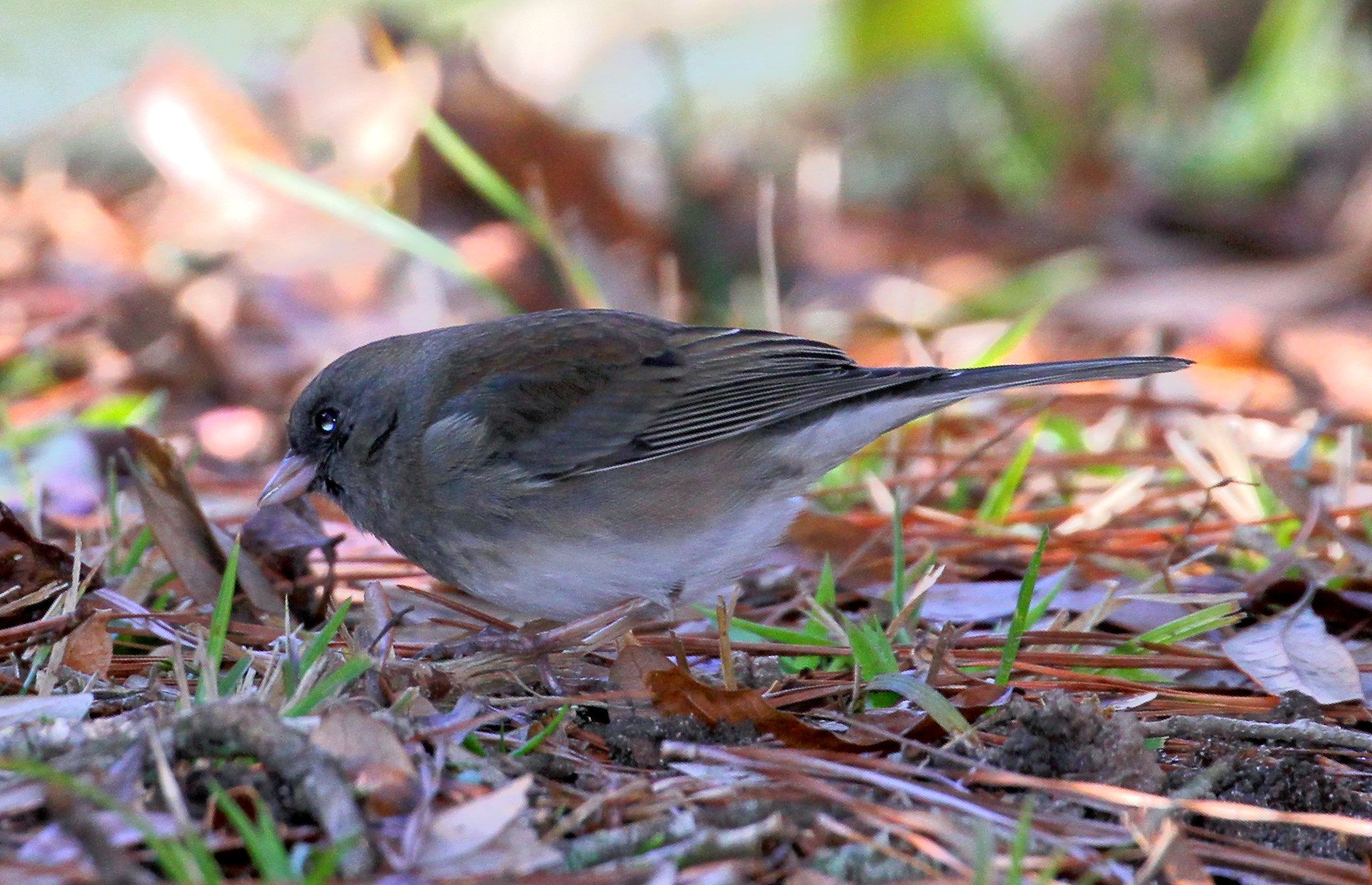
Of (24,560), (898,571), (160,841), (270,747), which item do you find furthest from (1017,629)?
(24,560)

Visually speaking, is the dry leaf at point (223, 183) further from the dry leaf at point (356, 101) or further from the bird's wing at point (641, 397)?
the bird's wing at point (641, 397)

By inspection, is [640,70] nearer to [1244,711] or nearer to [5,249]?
[5,249]

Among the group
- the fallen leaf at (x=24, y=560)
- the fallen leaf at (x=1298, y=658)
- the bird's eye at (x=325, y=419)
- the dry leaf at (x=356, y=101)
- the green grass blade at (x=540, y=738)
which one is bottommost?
the fallen leaf at (x=1298, y=658)

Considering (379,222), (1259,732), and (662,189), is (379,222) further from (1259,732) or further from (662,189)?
(1259,732)

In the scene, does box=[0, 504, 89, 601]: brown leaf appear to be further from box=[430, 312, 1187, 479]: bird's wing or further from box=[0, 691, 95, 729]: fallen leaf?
box=[430, 312, 1187, 479]: bird's wing

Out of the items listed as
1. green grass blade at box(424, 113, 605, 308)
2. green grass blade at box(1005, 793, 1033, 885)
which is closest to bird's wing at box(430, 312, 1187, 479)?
green grass blade at box(424, 113, 605, 308)

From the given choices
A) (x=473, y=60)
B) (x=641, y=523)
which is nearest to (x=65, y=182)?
(x=473, y=60)

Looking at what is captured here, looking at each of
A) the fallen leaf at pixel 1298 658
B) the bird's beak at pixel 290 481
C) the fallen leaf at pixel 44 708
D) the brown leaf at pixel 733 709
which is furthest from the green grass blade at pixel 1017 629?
the bird's beak at pixel 290 481
